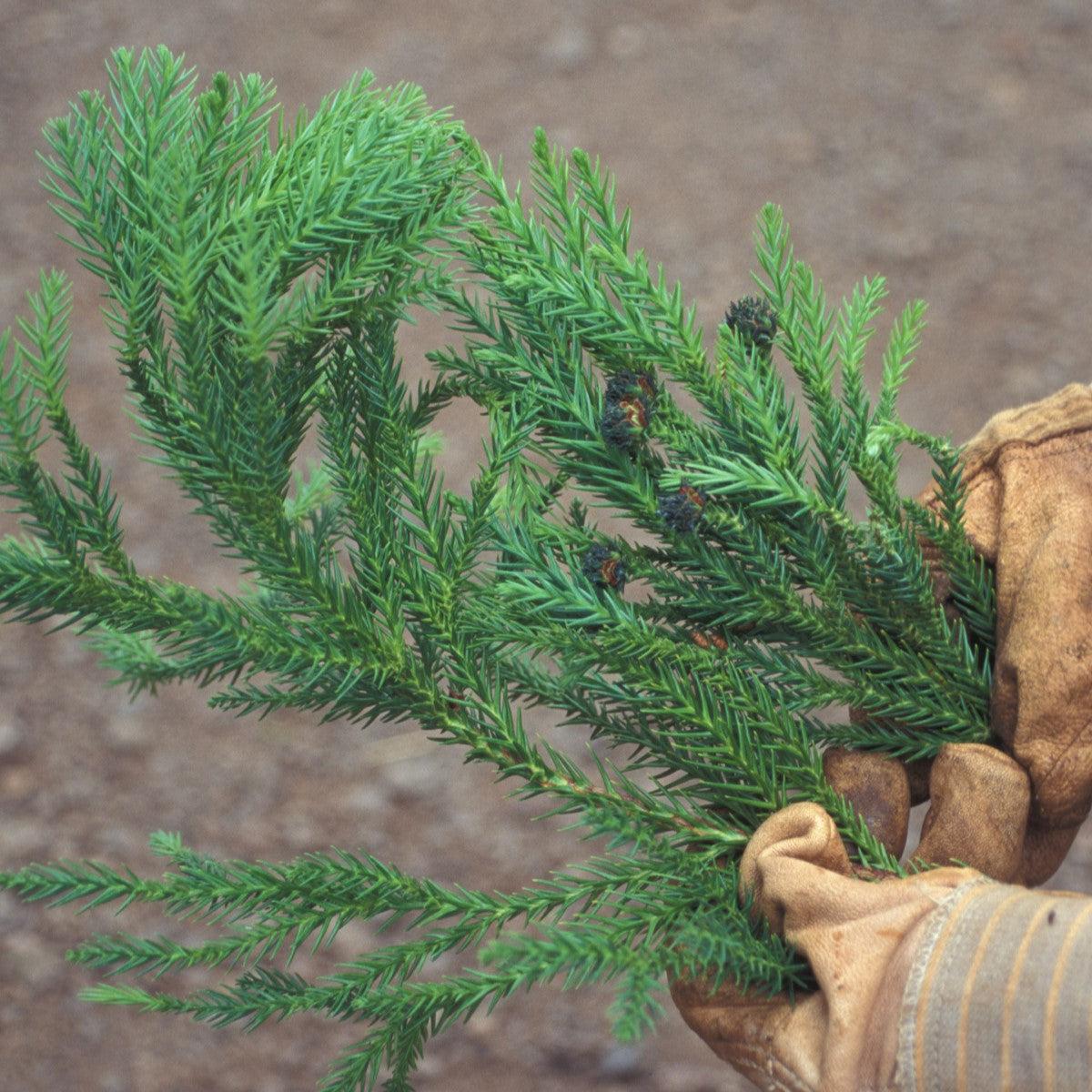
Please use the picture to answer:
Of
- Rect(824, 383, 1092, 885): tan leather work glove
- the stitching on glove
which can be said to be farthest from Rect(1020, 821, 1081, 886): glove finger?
the stitching on glove

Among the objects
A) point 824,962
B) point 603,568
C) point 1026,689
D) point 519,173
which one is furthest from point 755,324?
point 519,173

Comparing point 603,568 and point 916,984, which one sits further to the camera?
point 603,568

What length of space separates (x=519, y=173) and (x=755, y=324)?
84.2 inches

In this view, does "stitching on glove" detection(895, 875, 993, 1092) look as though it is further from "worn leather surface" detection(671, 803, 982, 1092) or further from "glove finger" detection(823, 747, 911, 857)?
"glove finger" detection(823, 747, 911, 857)

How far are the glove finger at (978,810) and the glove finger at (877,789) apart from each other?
0.03m

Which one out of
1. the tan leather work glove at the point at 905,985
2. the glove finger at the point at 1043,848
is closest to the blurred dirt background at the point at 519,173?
the glove finger at the point at 1043,848

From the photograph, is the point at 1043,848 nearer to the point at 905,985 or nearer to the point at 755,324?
the point at 905,985

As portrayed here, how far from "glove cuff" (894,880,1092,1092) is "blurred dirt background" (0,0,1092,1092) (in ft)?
4.19

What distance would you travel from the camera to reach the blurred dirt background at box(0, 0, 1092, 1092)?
6.53 feet

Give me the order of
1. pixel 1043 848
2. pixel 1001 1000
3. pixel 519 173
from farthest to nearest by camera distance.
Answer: pixel 519 173
pixel 1043 848
pixel 1001 1000

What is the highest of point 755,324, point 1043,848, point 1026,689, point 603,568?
point 755,324

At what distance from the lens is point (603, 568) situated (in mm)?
823

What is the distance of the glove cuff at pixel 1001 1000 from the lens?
626 mm

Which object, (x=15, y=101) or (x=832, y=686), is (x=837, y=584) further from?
(x=15, y=101)
